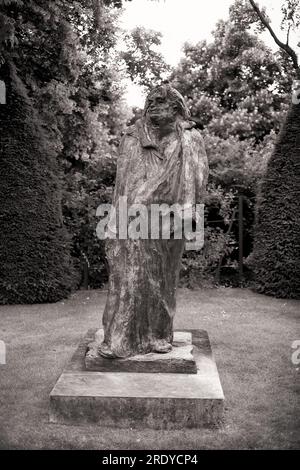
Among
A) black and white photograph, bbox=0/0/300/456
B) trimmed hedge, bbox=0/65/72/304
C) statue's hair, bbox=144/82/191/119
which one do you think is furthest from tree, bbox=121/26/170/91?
statue's hair, bbox=144/82/191/119

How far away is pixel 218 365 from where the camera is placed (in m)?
6.86

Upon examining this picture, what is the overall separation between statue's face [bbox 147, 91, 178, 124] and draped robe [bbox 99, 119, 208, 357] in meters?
0.13

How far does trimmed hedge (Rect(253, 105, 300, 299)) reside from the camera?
11609 millimetres

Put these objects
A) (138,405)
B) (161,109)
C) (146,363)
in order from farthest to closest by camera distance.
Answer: (161,109) → (146,363) → (138,405)

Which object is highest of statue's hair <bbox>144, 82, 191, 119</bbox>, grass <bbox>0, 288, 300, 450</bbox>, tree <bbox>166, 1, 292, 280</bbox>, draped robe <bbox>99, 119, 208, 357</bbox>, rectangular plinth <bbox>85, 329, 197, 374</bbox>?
tree <bbox>166, 1, 292, 280</bbox>

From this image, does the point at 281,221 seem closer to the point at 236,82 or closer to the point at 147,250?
the point at 147,250

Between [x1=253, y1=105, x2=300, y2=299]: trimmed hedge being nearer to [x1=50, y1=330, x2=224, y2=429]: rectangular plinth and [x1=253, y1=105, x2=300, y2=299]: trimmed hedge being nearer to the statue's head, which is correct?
the statue's head

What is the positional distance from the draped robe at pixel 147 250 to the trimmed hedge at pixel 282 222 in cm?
663

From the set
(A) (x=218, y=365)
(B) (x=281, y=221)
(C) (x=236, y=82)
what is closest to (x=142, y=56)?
(C) (x=236, y=82)

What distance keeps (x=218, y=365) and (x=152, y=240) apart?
2257 millimetres

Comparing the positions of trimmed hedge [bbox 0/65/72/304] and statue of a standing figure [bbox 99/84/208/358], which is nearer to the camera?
statue of a standing figure [bbox 99/84/208/358]

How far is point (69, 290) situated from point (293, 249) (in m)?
4.36

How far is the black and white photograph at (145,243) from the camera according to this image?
4820 millimetres
